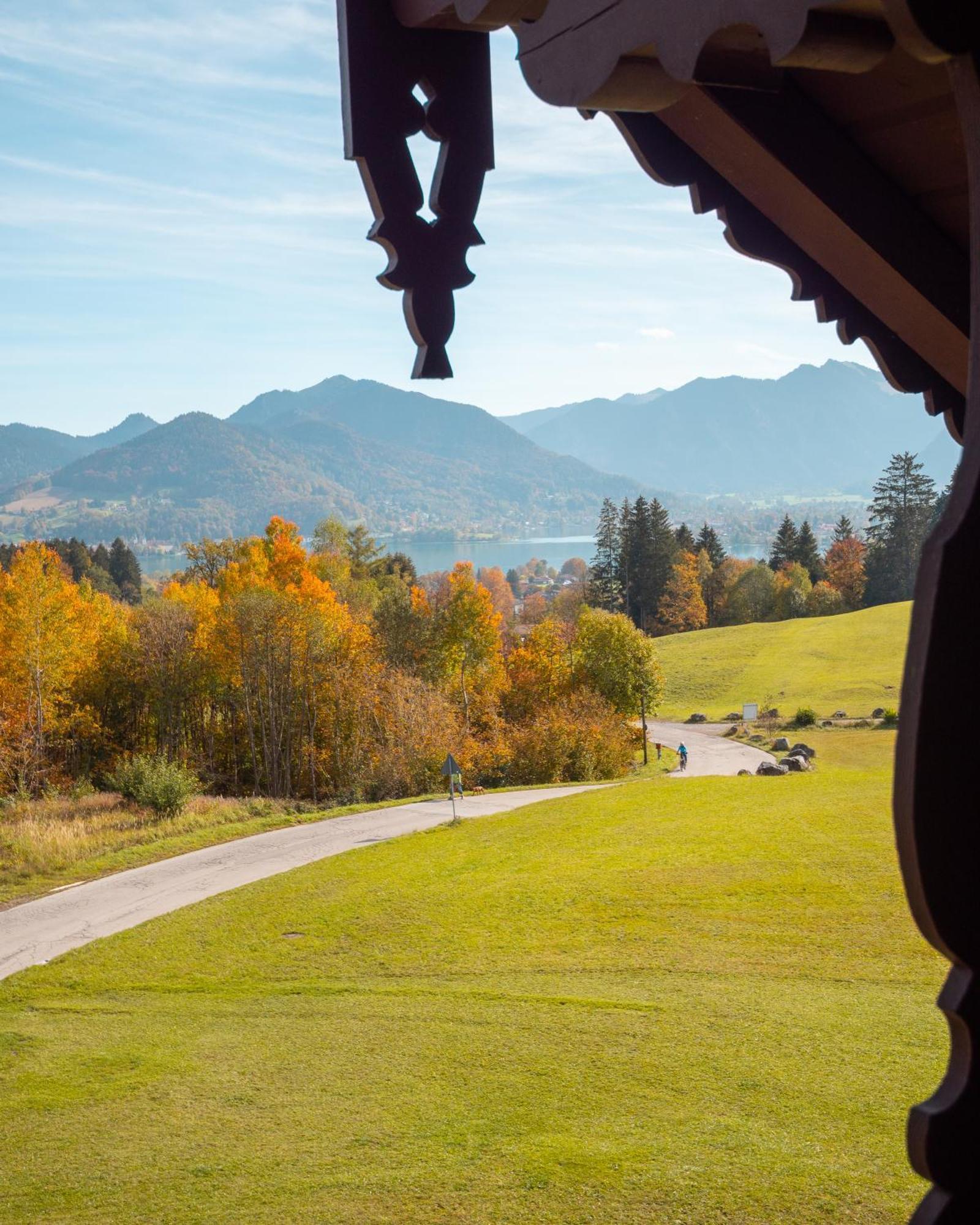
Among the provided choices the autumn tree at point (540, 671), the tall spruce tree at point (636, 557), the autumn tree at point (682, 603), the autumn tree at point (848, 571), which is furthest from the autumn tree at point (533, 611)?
the autumn tree at point (540, 671)

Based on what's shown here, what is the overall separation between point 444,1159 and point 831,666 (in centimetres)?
4425

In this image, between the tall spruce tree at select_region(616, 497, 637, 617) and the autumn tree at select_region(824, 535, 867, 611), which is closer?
the autumn tree at select_region(824, 535, 867, 611)

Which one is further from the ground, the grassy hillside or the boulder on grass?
the grassy hillside

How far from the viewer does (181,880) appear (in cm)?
1652

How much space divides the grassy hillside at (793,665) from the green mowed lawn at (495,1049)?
1128 inches

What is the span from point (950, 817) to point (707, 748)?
120 ft

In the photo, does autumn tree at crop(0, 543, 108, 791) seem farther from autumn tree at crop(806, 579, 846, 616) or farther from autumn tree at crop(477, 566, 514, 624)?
autumn tree at crop(477, 566, 514, 624)

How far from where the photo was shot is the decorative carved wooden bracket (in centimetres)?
213

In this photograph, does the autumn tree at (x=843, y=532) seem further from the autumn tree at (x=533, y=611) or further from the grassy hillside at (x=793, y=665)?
the autumn tree at (x=533, y=611)

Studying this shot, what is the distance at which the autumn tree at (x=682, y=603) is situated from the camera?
63188mm

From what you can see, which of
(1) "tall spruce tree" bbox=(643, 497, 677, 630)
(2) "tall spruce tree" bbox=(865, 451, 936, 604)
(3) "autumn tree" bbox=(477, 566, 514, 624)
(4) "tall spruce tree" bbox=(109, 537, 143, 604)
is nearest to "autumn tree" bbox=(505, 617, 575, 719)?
(1) "tall spruce tree" bbox=(643, 497, 677, 630)

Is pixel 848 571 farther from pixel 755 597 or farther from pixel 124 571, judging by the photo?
pixel 124 571

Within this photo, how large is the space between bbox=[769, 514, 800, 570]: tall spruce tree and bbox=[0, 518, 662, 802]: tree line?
35.8 metres

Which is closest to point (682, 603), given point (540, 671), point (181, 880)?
point (540, 671)
